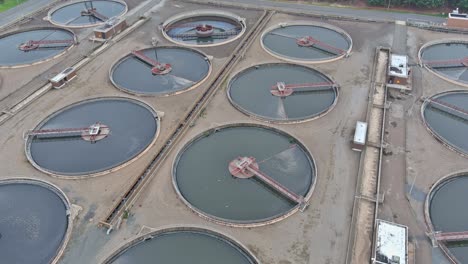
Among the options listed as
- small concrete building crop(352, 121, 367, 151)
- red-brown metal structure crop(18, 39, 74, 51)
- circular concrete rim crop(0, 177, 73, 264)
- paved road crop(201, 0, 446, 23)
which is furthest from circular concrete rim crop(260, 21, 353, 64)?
circular concrete rim crop(0, 177, 73, 264)

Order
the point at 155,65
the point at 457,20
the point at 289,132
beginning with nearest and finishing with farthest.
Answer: the point at 289,132
the point at 155,65
the point at 457,20

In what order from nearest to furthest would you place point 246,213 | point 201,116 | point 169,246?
point 169,246 < point 246,213 < point 201,116

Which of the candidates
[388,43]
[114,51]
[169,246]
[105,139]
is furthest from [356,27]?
[169,246]

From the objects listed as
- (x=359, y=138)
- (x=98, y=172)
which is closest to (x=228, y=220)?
(x=98, y=172)

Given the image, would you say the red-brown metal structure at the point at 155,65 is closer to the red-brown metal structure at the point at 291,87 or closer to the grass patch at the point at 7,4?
the red-brown metal structure at the point at 291,87

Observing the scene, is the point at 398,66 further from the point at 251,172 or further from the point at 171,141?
the point at 171,141

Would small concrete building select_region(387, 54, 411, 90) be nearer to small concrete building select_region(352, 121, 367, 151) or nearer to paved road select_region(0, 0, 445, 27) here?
small concrete building select_region(352, 121, 367, 151)

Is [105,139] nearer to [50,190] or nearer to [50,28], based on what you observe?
[50,190]
